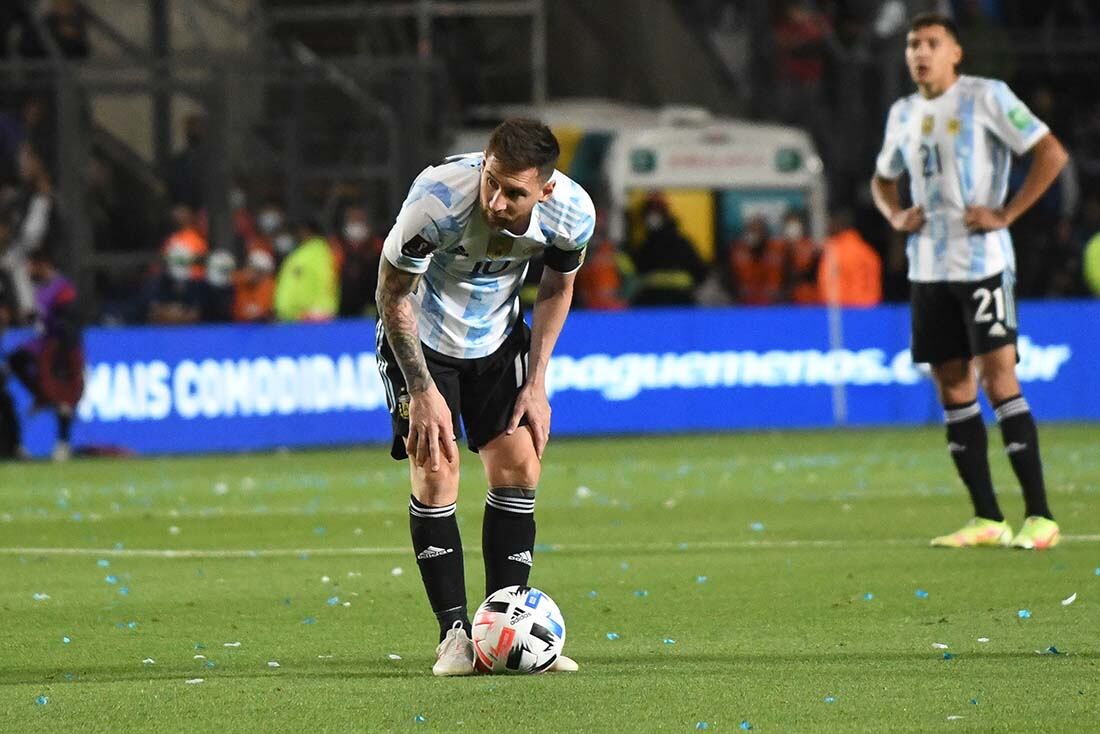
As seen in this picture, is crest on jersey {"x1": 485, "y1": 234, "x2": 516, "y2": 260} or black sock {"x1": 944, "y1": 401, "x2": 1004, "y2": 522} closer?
crest on jersey {"x1": 485, "y1": 234, "x2": 516, "y2": 260}

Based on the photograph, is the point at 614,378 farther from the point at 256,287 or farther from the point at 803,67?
the point at 803,67

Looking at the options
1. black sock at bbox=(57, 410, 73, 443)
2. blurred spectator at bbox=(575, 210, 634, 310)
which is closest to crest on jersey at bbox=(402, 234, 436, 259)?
black sock at bbox=(57, 410, 73, 443)

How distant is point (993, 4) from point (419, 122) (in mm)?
9929

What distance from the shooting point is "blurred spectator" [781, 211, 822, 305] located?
2216 cm

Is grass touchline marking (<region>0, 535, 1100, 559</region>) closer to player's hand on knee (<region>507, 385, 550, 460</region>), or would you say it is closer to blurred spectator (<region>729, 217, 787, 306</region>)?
player's hand on knee (<region>507, 385, 550, 460</region>)

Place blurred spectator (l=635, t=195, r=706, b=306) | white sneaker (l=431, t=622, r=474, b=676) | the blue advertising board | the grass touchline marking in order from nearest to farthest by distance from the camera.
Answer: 1. white sneaker (l=431, t=622, r=474, b=676)
2. the grass touchline marking
3. the blue advertising board
4. blurred spectator (l=635, t=195, r=706, b=306)

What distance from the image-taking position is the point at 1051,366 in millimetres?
19781

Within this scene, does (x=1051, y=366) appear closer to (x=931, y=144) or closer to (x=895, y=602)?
(x=931, y=144)

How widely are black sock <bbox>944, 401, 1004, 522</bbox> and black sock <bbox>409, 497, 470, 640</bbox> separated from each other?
3.79 metres

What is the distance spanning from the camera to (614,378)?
63.8 feet

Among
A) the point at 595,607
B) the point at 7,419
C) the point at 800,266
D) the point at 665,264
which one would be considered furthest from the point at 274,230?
the point at 595,607

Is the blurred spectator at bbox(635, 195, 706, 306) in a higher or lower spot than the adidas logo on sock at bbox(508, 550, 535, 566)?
lower

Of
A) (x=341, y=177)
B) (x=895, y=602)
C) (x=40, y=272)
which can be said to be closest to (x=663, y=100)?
(x=341, y=177)

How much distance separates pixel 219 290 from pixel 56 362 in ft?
8.37
